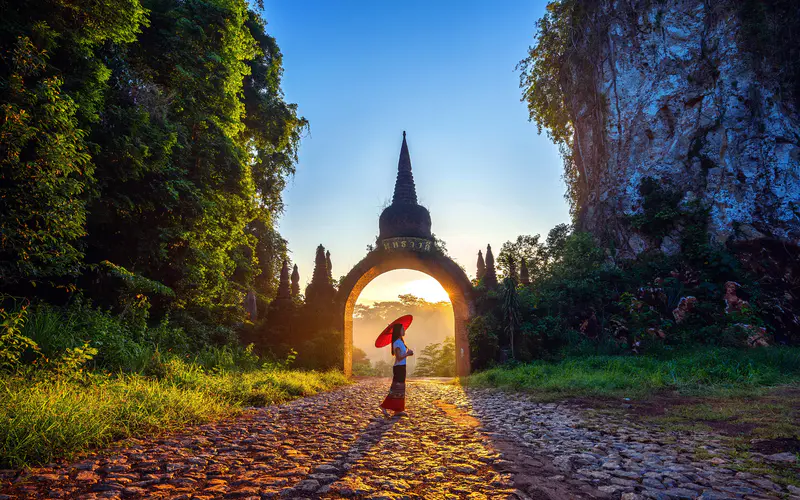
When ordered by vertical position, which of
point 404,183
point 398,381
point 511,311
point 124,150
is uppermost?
point 404,183

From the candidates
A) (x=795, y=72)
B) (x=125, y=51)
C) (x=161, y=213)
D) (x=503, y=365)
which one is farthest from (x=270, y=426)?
(x=795, y=72)

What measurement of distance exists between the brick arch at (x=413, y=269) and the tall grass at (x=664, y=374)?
5374 millimetres

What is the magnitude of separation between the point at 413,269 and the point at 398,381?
475 inches

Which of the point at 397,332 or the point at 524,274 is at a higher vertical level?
the point at 524,274

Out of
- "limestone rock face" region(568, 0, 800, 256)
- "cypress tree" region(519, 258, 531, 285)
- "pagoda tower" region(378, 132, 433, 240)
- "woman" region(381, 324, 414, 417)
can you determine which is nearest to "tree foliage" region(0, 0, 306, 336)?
"woman" region(381, 324, 414, 417)

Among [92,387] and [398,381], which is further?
[398,381]

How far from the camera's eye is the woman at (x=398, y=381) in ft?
21.1

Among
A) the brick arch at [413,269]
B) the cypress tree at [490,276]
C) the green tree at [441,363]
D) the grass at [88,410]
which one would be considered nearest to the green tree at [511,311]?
the cypress tree at [490,276]

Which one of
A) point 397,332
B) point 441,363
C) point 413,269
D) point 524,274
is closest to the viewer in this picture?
point 397,332

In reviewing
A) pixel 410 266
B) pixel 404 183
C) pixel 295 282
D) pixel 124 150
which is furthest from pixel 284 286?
pixel 124 150

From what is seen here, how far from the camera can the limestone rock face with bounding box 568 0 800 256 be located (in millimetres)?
13766

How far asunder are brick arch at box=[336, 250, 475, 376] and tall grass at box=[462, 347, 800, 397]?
537 cm

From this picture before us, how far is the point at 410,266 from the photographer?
60.1 ft

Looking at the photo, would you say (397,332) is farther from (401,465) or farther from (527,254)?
(527,254)
